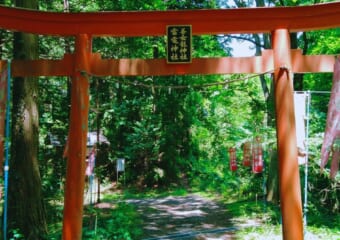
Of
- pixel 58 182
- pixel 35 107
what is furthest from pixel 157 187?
pixel 35 107

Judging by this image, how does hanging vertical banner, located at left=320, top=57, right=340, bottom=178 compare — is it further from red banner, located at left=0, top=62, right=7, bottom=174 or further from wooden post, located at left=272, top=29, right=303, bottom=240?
red banner, located at left=0, top=62, right=7, bottom=174

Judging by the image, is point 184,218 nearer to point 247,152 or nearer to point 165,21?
point 247,152


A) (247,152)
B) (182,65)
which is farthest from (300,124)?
(247,152)

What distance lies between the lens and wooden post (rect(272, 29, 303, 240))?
4.00m

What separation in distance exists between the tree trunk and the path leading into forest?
254cm

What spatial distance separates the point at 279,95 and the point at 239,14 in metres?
1.05

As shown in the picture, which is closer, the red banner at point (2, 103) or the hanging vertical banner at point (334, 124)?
the hanging vertical banner at point (334, 124)

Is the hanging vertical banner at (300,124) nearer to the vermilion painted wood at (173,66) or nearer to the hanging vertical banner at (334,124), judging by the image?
the hanging vertical banner at (334,124)

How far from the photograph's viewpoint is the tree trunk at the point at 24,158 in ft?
20.1

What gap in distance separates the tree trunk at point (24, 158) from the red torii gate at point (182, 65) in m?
1.91

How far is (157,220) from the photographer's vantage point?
31.7 feet

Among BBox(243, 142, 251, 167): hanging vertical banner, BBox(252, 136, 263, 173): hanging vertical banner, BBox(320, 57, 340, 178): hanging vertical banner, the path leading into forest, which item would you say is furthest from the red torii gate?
BBox(243, 142, 251, 167): hanging vertical banner

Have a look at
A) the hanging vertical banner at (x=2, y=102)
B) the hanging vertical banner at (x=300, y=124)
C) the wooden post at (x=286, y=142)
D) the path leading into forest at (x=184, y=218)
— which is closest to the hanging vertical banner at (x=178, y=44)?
the wooden post at (x=286, y=142)

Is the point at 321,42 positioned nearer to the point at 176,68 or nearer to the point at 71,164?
the point at 176,68
